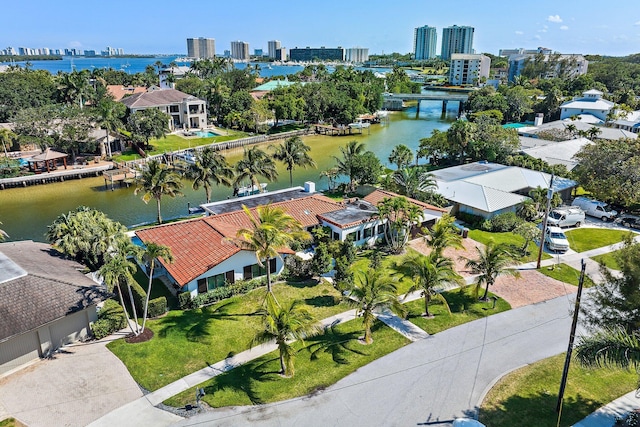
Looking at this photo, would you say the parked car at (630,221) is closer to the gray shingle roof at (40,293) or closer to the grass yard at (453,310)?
the grass yard at (453,310)

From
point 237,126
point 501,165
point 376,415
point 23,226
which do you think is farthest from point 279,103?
point 376,415

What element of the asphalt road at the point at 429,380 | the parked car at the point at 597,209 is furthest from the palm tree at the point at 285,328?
the parked car at the point at 597,209

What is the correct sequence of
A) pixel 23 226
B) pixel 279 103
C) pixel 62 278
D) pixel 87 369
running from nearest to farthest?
pixel 87 369, pixel 62 278, pixel 23 226, pixel 279 103

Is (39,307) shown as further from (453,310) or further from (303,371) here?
(453,310)

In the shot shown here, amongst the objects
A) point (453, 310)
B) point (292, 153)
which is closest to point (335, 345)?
point (453, 310)

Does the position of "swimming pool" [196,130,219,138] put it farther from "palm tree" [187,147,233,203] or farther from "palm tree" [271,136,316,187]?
"palm tree" [187,147,233,203]

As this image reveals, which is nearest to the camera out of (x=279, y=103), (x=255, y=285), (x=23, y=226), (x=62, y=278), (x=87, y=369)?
(x=87, y=369)

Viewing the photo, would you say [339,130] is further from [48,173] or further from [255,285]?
[255,285]
